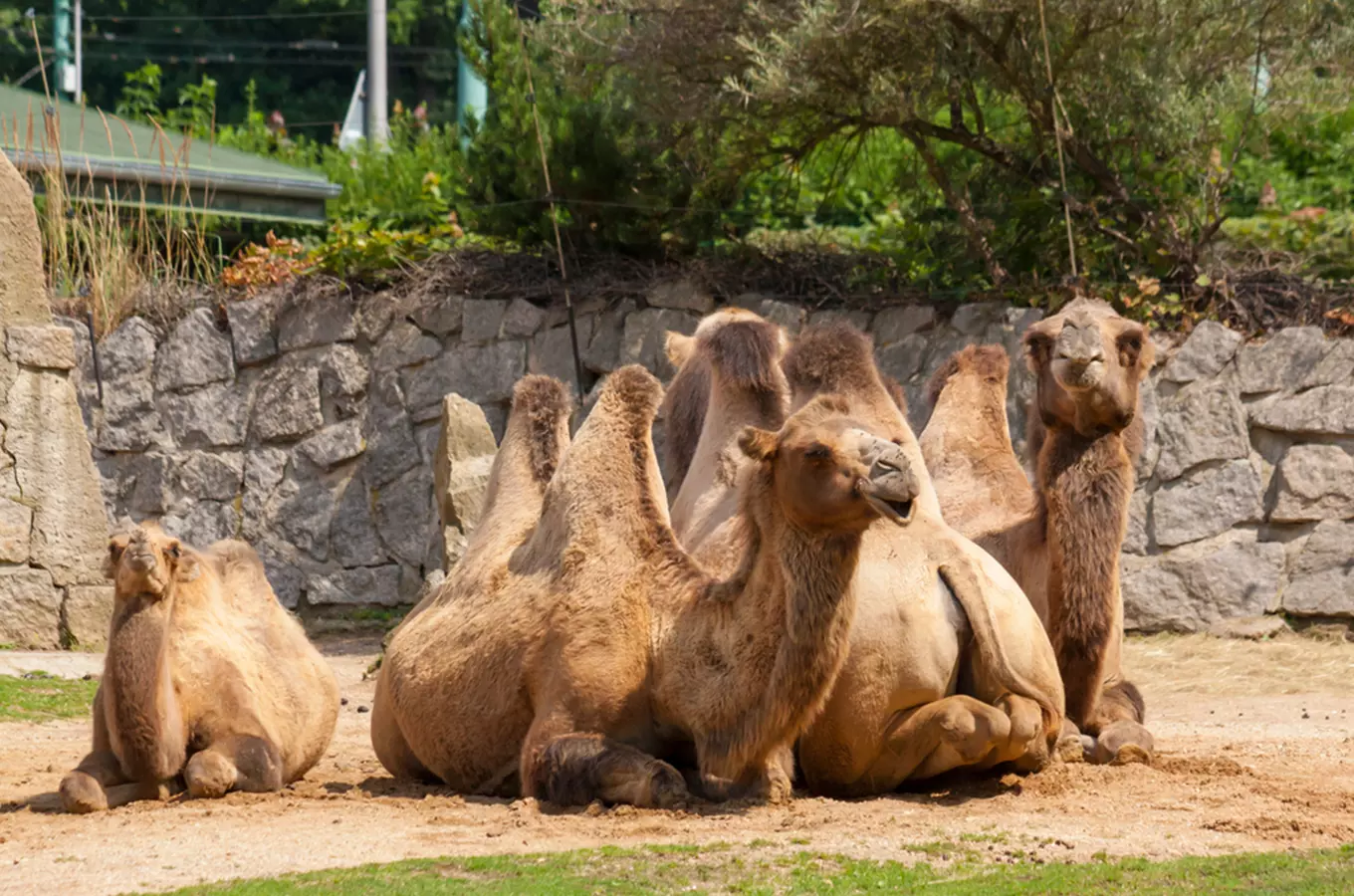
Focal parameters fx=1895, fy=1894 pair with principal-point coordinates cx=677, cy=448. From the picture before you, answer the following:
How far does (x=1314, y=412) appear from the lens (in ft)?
38.1

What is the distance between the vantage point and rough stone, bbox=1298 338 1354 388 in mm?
11633

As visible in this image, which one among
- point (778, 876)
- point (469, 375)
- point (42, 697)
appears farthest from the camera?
point (469, 375)

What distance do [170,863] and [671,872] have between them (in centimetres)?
135

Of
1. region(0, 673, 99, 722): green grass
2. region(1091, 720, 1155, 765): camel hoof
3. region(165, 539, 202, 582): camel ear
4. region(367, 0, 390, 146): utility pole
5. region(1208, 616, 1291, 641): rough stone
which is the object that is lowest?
region(1208, 616, 1291, 641): rough stone

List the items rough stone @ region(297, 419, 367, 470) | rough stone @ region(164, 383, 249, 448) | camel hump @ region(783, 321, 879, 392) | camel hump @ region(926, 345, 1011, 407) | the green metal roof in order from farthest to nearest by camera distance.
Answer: the green metal roof, rough stone @ region(164, 383, 249, 448), rough stone @ region(297, 419, 367, 470), camel hump @ region(926, 345, 1011, 407), camel hump @ region(783, 321, 879, 392)

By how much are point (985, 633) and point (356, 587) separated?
880 centimetres

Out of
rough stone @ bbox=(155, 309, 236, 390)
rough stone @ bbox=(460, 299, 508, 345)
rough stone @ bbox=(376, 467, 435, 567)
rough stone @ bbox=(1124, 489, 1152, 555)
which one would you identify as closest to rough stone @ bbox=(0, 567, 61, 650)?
rough stone @ bbox=(376, 467, 435, 567)

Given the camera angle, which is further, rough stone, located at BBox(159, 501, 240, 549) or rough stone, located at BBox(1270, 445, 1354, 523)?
rough stone, located at BBox(159, 501, 240, 549)

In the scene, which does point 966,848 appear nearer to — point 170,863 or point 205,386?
point 170,863

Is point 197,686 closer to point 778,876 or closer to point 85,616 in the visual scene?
point 778,876

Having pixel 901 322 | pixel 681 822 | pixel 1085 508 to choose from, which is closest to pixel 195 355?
pixel 901 322

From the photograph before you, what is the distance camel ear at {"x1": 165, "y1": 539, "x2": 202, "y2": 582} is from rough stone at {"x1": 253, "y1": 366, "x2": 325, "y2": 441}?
7782 mm

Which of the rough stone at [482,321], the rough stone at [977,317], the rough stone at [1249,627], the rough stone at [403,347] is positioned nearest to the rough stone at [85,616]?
the rough stone at [403,347]

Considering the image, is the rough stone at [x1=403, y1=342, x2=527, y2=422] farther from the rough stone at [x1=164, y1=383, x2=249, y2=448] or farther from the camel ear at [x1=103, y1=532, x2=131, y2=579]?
the camel ear at [x1=103, y1=532, x2=131, y2=579]
